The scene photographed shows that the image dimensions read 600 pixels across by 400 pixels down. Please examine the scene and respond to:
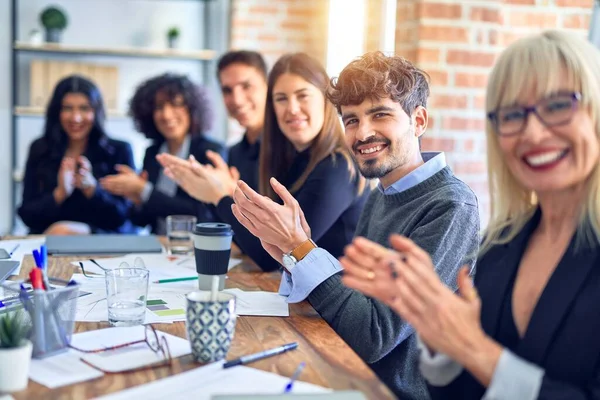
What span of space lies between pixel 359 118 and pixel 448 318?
0.83m

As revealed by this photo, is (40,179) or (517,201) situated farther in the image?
(40,179)

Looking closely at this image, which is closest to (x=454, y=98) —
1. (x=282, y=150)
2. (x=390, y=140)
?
(x=282, y=150)

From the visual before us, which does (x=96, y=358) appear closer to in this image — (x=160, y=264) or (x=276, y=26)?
(x=160, y=264)

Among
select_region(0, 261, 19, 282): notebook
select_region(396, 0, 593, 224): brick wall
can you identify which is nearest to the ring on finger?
select_region(0, 261, 19, 282): notebook

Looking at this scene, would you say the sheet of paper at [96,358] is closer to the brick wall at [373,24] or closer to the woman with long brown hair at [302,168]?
the woman with long brown hair at [302,168]

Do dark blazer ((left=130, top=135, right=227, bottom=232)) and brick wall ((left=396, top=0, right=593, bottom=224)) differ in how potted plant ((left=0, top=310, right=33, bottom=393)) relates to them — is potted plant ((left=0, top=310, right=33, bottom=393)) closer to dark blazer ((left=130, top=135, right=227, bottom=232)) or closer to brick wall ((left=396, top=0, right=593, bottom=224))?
dark blazer ((left=130, top=135, right=227, bottom=232))

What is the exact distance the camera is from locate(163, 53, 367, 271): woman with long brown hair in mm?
2115

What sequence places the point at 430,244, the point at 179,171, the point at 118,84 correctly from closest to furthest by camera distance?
the point at 430,244
the point at 179,171
the point at 118,84

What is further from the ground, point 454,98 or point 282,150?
point 454,98

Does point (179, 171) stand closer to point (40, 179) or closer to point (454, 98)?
point (454, 98)

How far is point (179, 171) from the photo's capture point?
2320 mm

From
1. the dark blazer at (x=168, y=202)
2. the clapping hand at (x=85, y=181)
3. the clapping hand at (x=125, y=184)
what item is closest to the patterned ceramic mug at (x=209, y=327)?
the dark blazer at (x=168, y=202)

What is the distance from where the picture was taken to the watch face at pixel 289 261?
155 centimetres

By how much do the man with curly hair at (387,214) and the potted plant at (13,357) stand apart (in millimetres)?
562
